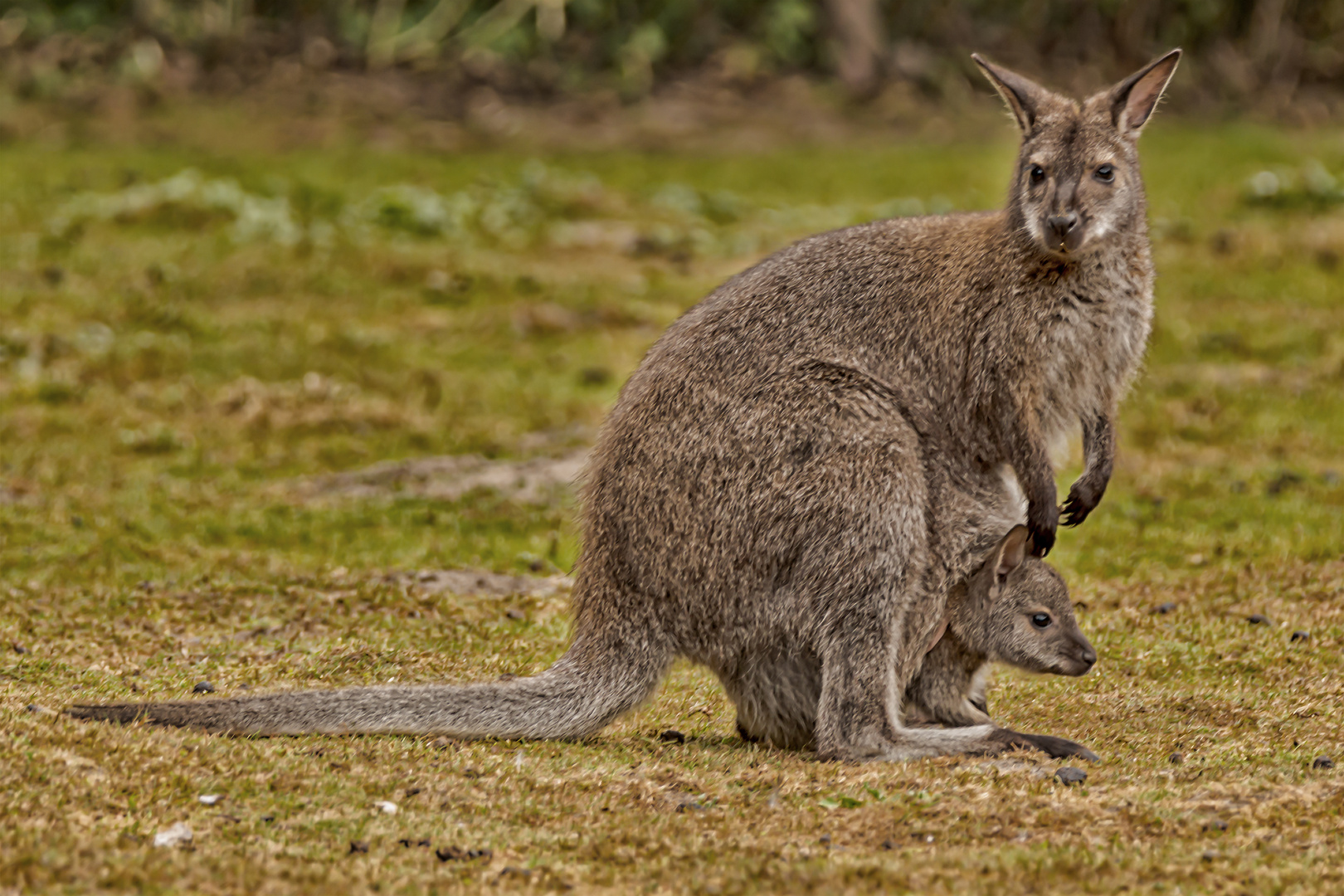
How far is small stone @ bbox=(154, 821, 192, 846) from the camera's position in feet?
14.3

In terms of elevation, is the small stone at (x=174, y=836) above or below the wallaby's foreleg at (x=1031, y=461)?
below

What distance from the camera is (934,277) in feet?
20.5

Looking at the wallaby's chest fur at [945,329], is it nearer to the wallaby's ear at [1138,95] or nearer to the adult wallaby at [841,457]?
the adult wallaby at [841,457]

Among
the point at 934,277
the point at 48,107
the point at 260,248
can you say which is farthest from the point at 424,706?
the point at 48,107

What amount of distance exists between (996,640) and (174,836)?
300 centimetres

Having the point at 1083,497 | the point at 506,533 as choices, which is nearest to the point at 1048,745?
the point at 1083,497

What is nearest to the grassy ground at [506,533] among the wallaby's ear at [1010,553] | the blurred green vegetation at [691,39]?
the wallaby's ear at [1010,553]

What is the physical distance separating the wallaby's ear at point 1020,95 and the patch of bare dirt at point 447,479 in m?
4.04

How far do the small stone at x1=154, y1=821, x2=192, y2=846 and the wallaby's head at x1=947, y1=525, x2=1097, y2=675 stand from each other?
2.84 meters

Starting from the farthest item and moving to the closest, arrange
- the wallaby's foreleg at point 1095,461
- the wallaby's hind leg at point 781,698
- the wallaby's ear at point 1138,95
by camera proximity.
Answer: the wallaby's foreleg at point 1095,461 < the wallaby's ear at point 1138,95 < the wallaby's hind leg at point 781,698

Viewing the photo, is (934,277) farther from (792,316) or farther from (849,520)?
(849,520)

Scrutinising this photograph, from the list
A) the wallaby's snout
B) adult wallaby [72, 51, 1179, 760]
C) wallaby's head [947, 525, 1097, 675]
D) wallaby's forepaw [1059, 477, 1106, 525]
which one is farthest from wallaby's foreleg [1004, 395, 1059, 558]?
the wallaby's snout

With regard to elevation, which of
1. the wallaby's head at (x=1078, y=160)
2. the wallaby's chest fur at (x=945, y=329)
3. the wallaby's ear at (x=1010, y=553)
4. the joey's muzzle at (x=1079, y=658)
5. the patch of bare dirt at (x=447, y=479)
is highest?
the wallaby's head at (x=1078, y=160)

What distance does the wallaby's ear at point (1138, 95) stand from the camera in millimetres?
6160
